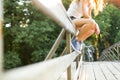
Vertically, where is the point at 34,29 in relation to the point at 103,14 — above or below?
below

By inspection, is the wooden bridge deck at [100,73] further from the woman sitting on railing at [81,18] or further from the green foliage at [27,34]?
the green foliage at [27,34]

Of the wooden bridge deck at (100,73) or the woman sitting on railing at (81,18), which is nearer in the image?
the woman sitting on railing at (81,18)

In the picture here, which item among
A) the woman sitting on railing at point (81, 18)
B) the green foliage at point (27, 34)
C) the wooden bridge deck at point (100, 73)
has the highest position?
the green foliage at point (27, 34)

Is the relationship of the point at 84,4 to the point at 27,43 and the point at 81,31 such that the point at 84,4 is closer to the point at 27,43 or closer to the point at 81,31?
the point at 81,31

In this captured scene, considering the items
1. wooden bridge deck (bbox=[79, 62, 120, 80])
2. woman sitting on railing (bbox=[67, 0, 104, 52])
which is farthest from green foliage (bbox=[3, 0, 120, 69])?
woman sitting on railing (bbox=[67, 0, 104, 52])

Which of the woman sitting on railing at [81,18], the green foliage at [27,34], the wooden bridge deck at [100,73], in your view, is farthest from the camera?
the green foliage at [27,34]

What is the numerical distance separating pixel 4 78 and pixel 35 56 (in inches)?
667

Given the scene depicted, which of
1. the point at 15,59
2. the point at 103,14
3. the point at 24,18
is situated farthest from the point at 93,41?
the point at 15,59

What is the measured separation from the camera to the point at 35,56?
1725 centimetres

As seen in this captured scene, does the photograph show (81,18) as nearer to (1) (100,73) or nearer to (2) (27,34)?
(1) (100,73)

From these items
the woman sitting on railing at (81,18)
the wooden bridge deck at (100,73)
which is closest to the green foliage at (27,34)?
the wooden bridge deck at (100,73)

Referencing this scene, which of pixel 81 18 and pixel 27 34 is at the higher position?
pixel 27 34

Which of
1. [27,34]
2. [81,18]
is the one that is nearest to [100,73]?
[81,18]

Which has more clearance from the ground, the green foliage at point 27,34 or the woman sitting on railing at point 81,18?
the green foliage at point 27,34
